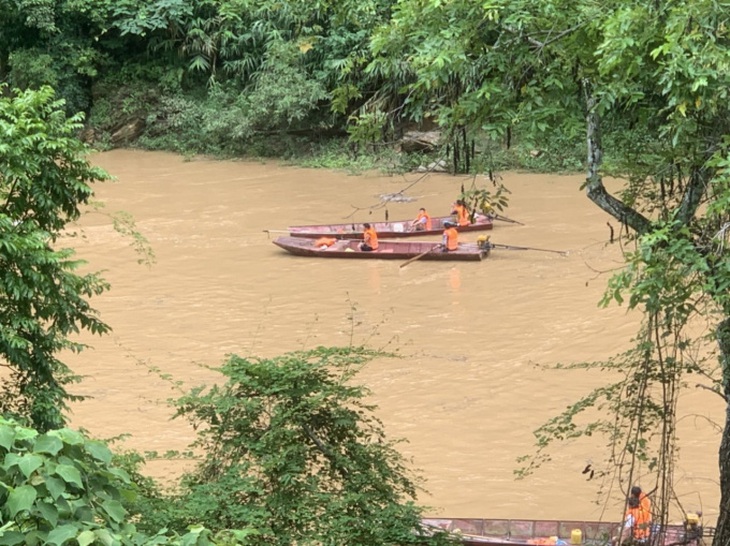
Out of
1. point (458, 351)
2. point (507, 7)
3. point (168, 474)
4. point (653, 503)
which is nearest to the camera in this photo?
point (507, 7)

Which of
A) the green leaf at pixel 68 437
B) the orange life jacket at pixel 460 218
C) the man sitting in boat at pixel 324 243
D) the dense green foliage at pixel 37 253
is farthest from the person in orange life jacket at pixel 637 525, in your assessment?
the orange life jacket at pixel 460 218

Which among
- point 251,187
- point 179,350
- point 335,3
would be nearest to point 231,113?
point 251,187

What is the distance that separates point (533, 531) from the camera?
6.85 meters

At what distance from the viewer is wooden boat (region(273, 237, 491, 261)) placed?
50.1ft

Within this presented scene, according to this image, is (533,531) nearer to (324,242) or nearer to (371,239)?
(371,239)

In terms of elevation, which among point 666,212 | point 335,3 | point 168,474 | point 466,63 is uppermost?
point 335,3

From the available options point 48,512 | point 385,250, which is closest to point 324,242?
point 385,250

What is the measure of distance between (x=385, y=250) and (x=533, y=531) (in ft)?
30.4

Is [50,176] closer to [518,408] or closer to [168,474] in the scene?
[168,474]

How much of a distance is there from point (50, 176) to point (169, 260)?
10.4 meters

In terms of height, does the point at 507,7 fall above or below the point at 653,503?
above

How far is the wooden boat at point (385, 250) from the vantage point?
1526cm

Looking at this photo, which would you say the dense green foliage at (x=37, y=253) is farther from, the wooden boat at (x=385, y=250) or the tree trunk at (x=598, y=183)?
the wooden boat at (x=385, y=250)

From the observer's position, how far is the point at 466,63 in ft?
16.6
